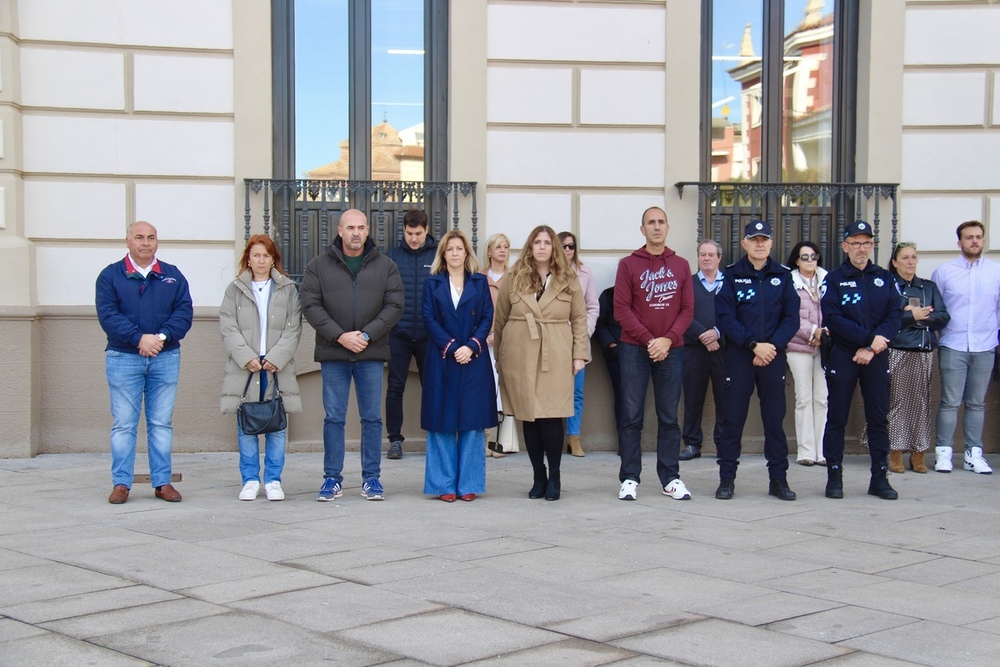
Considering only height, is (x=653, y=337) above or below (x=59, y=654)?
above

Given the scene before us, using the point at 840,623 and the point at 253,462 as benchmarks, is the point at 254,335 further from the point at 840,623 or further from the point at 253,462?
the point at 840,623

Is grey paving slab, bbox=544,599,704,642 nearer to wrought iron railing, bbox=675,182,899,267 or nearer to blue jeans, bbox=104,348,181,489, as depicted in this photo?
blue jeans, bbox=104,348,181,489

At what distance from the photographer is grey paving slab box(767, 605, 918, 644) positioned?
16.5 feet

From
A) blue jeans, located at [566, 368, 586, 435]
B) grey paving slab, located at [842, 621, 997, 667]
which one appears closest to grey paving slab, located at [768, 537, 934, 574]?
grey paving slab, located at [842, 621, 997, 667]

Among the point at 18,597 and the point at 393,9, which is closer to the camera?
the point at 18,597

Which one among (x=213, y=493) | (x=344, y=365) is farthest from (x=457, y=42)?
(x=213, y=493)

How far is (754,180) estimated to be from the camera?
11422mm

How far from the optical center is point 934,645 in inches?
193

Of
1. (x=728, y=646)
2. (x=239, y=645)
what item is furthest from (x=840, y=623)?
(x=239, y=645)

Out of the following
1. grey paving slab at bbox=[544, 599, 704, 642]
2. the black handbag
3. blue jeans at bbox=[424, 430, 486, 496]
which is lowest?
grey paving slab at bbox=[544, 599, 704, 642]

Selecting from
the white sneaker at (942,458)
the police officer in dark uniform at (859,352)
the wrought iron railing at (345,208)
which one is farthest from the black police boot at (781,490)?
the wrought iron railing at (345,208)

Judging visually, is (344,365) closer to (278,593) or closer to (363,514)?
(363,514)

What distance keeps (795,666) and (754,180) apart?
292 inches

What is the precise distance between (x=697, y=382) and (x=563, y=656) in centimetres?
625
